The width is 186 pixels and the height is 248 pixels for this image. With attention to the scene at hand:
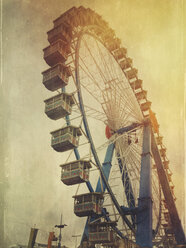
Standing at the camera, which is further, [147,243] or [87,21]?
[87,21]

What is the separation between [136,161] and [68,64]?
26.4 feet

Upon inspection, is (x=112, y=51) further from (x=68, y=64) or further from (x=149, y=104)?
(x=68, y=64)


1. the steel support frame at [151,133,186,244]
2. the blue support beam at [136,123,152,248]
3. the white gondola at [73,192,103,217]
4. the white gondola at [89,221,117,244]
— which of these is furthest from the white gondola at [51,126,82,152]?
the steel support frame at [151,133,186,244]

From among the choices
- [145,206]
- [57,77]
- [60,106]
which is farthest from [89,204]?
[57,77]

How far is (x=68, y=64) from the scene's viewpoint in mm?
16531

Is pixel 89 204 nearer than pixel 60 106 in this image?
Yes

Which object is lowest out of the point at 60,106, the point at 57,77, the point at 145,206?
the point at 145,206

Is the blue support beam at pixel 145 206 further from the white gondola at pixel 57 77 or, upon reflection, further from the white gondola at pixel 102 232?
the white gondola at pixel 57 77

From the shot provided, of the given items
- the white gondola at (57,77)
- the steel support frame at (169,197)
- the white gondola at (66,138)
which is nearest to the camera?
the white gondola at (66,138)

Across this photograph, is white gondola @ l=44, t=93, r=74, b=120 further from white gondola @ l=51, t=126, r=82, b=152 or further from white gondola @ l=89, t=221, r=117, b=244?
white gondola @ l=89, t=221, r=117, b=244

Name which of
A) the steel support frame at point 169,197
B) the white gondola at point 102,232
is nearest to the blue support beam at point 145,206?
the white gondola at point 102,232

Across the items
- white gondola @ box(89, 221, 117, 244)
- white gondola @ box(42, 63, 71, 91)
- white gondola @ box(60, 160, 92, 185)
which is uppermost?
white gondola @ box(42, 63, 71, 91)

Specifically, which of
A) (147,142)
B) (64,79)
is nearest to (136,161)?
(147,142)

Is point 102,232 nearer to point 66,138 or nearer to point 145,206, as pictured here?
point 145,206
